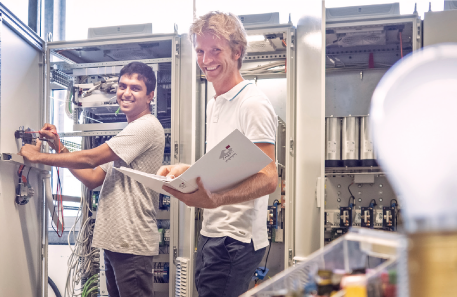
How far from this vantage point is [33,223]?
97.4 inches

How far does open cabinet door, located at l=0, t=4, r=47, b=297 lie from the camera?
215 centimetres

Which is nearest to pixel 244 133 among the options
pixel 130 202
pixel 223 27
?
pixel 223 27

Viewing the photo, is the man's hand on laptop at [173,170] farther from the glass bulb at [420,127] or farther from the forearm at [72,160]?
the glass bulb at [420,127]

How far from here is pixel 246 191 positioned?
4.07 ft

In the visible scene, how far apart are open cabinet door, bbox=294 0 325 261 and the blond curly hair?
2.42ft

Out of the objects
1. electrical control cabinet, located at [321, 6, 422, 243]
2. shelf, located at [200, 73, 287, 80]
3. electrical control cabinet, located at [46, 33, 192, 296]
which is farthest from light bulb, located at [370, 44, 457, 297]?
shelf, located at [200, 73, 287, 80]

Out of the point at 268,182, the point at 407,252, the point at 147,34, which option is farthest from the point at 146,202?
the point at 407,252

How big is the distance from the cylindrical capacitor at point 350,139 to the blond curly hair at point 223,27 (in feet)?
5.13

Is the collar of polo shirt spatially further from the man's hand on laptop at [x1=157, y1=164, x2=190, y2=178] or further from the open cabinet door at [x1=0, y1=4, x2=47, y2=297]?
the open cabinet door at [x1=0, y1=4, x2=47, y2=297]

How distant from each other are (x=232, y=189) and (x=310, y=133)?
4.17 feet

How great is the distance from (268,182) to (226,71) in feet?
1.65

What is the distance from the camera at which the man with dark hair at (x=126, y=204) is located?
1846mm

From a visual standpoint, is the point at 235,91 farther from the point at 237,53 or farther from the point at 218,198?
the point at 218,198

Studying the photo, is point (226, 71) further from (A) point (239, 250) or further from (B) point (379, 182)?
(B) point (379, 182)
